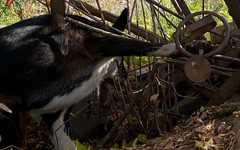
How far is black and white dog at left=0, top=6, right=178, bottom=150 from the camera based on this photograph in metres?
4.37

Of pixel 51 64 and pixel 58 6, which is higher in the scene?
pixel 58 6

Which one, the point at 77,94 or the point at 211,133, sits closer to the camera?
the point at 211,133

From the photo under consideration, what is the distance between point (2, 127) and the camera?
15.7ft

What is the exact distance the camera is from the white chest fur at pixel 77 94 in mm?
4672

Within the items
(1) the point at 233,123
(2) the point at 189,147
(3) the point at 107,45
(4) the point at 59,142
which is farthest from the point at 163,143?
(4) the point at 59,142

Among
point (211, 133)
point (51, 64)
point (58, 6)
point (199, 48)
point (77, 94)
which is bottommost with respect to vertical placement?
point (211, 133)

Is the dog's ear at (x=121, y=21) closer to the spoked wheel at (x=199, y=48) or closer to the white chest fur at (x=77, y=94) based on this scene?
the white chest fur at (x=77, y=94)

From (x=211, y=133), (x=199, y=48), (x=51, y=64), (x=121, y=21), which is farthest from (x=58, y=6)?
(x=211, y=133)

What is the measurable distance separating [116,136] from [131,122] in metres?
0.25

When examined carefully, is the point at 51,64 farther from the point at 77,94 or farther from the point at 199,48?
the point at 199,48

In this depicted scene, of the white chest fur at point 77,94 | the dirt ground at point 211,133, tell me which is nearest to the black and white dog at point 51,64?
the white chest fur at point 77,94

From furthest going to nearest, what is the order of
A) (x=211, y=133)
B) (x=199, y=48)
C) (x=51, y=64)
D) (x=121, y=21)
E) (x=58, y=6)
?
(x=58, y=6) → (x=121, y=21) → (x=51, y=64) → (x=199, y=48) → (x=211, y=133)

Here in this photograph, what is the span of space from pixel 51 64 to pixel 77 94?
17.2 inches

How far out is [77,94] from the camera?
4754 mm
